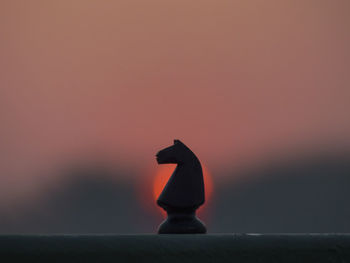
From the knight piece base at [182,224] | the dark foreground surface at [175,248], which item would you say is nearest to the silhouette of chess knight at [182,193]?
the knight piece base at [182,224]

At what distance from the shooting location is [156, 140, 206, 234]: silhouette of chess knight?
15.4ft

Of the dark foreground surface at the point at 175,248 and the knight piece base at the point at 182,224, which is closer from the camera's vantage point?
the dark foreground surface at the point at 175,248

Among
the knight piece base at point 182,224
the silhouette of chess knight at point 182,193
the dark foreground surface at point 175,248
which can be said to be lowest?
the dark foreground surface at point 175,248

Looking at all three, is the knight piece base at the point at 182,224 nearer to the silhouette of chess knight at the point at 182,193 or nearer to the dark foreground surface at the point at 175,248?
the silhouette of chess knight at the point at 182,193

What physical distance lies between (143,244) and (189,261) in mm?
305

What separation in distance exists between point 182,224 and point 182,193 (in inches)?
10.3

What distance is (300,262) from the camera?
3.91 metres

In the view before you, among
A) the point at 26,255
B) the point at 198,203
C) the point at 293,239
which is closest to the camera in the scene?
the point at 26,255

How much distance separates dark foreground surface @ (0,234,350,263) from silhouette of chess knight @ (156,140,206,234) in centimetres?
81

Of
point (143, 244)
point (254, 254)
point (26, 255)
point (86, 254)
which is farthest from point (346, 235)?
point (26, 255)

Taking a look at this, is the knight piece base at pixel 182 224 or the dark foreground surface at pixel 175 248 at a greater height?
the knight piece base at pixel 182 224

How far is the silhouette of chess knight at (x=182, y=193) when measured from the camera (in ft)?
15.4

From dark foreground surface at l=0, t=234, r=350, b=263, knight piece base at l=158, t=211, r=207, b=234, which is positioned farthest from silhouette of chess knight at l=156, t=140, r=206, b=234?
dark foreground surface at l=0, t=234, r=350, b=263

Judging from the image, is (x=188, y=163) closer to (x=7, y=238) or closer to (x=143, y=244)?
(x=143, y=244)
